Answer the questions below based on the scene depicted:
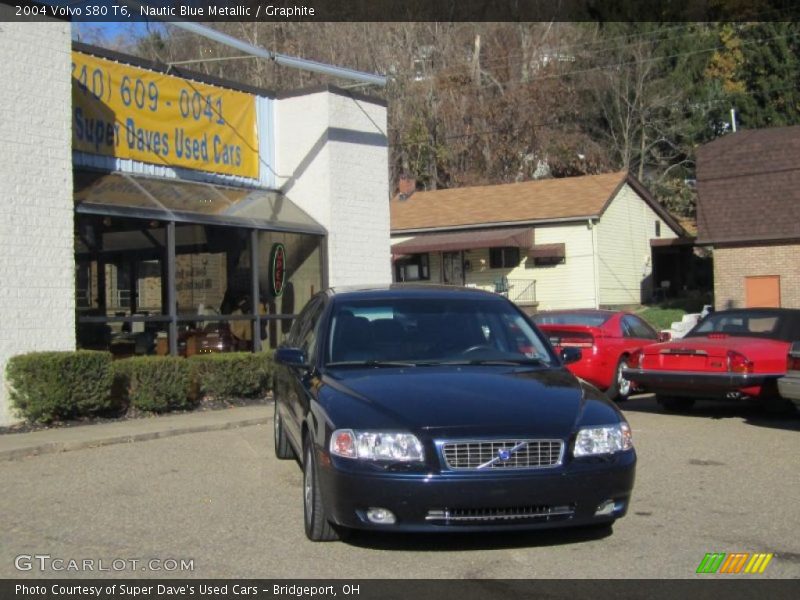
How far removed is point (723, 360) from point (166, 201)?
9181mm

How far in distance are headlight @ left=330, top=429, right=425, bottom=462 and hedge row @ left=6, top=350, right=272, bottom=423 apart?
7872 millimetres

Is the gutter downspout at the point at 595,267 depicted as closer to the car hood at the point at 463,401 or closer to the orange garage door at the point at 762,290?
the orange garage door at the point at 762,290

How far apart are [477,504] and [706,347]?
7.50 m

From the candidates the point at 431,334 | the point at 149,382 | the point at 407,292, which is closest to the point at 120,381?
the point at 149,382

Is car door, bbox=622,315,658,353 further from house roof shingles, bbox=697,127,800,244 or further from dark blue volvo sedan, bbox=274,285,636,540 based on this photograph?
house roof shingles, bbox=697,127,800,244

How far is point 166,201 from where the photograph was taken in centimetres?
1609

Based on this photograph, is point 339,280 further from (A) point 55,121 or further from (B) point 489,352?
(B) point 489,352

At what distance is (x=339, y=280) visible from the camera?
63.7 ft

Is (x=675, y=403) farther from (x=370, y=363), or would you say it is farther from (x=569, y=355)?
(x=370, y=363)

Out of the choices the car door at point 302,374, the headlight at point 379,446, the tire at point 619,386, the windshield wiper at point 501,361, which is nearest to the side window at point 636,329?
the tire at point 619,386

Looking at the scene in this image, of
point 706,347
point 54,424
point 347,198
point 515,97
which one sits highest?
point 515,97

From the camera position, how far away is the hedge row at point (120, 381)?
12.5 meters

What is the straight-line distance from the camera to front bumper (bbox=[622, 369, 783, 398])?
11766mm
